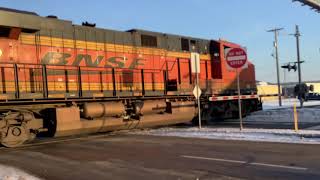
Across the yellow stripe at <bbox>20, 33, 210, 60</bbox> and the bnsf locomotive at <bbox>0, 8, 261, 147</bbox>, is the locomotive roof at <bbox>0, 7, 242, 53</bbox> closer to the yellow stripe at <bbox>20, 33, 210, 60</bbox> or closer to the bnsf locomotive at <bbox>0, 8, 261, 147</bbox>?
the bnsf locomotive at <bbox>0, 8, 261, 147</bbox>

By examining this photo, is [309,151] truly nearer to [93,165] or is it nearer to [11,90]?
[93,165]

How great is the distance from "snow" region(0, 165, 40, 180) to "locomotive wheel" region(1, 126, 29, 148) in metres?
4.04

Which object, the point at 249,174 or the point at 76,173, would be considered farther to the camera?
the point at 76,173

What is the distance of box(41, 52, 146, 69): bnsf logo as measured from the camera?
1497cm

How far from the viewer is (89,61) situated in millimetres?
16344

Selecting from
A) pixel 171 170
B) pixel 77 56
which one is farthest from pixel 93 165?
pixel 77 56

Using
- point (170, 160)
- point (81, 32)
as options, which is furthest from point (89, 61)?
point (170, 160)

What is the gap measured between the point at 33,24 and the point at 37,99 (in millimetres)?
2533

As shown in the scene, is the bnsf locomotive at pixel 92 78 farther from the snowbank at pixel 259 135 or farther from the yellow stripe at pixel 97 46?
the snowbank at pixel 259 135

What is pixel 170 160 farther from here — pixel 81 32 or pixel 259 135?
pixel 81 32

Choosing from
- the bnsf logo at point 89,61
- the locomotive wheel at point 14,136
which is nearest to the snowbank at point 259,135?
the bnsf logo at point 89,61

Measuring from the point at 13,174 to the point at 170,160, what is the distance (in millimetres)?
3536

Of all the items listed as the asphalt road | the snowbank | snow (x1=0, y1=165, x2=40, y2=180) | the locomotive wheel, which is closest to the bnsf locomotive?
the locomotive wheel

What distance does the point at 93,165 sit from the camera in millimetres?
9406
